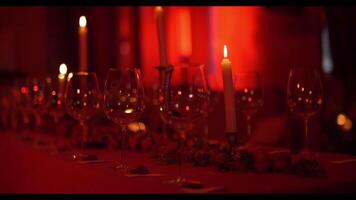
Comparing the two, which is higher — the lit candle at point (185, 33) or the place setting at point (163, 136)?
the lit candle at point (185, 33)

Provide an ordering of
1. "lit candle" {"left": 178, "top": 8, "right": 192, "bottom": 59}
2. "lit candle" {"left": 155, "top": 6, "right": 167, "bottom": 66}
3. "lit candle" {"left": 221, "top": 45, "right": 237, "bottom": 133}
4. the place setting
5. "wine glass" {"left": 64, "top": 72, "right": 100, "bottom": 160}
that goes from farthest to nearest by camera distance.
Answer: "lit candle" {"left": 178, "top": 8, "right": 192, "bottom": 59}, "lit candle" {"left": 155, "top": 6, "right": 167, "bottom": 66}, "wine glass" {"left": 64, "top": 72, "right": 100, "bottom": 160}, "lit candle" {"left": 221, "top": 45, "right": 237, "bottom": 133}, the place setting

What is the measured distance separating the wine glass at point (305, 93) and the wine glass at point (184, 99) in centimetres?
31

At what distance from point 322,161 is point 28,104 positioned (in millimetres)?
1240

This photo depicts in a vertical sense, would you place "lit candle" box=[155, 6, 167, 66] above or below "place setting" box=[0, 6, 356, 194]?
above

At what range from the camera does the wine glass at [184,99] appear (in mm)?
1398

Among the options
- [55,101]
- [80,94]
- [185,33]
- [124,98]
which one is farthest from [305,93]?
[185,33]

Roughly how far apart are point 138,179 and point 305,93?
1.79 ft

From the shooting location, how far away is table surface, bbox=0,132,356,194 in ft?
4.02

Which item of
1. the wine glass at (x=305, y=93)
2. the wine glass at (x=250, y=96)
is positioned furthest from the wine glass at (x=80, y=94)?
the wine glass at (x=305, y=93)

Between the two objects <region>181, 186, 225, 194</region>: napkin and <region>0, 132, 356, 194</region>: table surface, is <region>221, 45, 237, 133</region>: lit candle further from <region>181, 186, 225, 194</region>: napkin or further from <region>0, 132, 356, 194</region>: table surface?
<region>181, 186, 225, 194</region>: napkin

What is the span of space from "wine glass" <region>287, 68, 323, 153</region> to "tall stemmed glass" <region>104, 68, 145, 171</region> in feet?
1.38

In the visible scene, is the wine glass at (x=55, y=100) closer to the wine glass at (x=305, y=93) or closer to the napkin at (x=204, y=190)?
the wine glass at (x=305, y=93)

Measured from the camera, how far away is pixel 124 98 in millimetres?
1540

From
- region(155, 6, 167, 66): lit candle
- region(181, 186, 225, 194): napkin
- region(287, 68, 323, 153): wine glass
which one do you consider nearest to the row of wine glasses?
region(287, 68, 323, 153): wine glass
